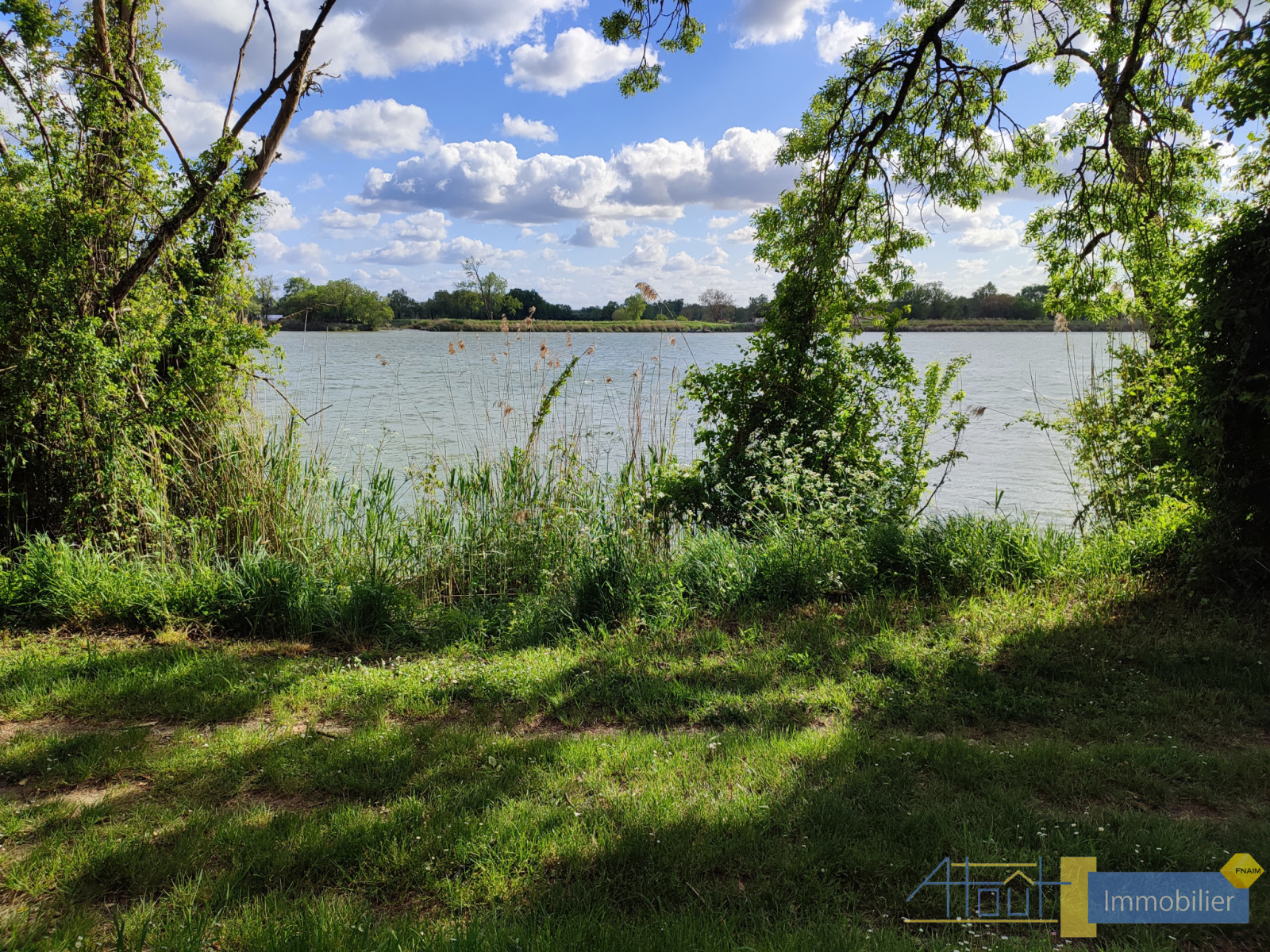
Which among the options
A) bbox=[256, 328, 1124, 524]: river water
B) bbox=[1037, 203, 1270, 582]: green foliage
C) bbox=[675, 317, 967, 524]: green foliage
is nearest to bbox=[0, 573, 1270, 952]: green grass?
bbox=[1037, 203, 1270, 582]: green foliage

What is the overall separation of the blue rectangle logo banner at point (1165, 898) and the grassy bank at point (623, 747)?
6 cm

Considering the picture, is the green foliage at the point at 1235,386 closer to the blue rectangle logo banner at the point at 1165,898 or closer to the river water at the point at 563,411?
the river water at the point at 563,411

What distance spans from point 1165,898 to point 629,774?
80.9 inches

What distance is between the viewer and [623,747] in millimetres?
3617

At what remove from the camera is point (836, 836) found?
9.53ft

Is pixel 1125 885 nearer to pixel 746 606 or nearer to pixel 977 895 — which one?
pixel 977 895

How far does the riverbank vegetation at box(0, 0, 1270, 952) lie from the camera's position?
2.77m

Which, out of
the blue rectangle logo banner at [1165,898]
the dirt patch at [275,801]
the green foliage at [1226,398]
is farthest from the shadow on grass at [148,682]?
the green foliage at [1226,398]

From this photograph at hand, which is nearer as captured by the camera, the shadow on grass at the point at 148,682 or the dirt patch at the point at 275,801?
the dirt patch at the point at 275,801

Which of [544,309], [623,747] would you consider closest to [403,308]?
[544,309]

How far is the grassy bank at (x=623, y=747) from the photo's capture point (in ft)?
8.46

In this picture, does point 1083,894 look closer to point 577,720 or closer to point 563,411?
point 577,720

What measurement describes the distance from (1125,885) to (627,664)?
2686 millimetres

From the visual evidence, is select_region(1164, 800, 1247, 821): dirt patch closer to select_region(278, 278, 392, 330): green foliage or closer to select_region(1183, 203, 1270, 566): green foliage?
select_region(1183, 203, 1270, 566): green foliage
